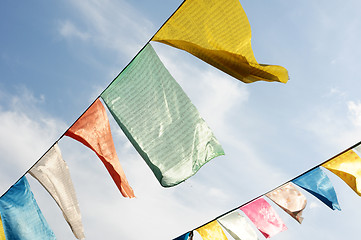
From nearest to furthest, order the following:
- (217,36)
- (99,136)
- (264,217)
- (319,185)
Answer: (217,36)
(99,136)
(319,185)
(264,217)

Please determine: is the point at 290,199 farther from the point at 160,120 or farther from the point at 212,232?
the point at 160,120

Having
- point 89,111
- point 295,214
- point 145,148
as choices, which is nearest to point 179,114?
point 145,148

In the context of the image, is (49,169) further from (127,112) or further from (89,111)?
(127,112)

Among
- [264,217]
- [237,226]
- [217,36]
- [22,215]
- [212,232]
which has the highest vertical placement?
[22,215]

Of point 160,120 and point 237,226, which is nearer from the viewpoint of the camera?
point 160,120

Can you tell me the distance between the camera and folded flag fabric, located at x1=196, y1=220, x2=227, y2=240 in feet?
15.7

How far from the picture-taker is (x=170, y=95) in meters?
2.60

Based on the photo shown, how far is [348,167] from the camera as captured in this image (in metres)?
4.12

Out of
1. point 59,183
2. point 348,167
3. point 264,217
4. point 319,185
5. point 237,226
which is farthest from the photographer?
point 264,217

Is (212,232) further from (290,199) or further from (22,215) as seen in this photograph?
(22,215)

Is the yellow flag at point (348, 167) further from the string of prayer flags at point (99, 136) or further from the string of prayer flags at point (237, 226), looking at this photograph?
the string of prayer flags at point (99, 136)

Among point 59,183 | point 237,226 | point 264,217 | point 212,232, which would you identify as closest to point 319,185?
point 264,217

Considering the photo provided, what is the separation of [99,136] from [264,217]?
3.20m

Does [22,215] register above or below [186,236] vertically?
above
